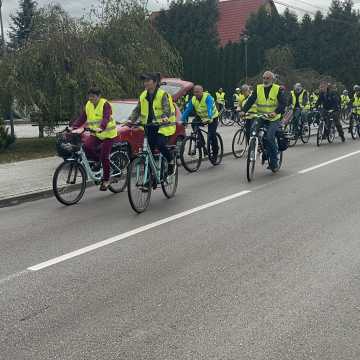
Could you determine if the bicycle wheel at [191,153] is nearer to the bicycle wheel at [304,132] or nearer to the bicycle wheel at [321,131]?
the bicycle wheel at [321,131]

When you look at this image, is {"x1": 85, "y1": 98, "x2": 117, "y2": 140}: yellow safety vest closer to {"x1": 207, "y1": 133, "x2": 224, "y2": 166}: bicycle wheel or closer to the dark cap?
the dark cap

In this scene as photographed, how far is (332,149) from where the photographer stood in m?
15.8

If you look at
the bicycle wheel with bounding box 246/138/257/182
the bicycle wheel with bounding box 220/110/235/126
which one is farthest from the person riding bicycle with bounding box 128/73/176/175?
the bicycle wheel with bounding box 220/110/235/126

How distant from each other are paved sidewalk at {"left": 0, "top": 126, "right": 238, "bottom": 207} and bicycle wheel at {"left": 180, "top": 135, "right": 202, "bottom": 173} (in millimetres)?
2701

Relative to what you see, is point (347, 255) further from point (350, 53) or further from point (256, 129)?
point (350, 53)

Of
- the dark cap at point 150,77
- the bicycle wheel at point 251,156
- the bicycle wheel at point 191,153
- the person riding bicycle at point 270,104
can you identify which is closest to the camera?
the dark cap at point 150,77

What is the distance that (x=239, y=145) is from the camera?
15.3 m

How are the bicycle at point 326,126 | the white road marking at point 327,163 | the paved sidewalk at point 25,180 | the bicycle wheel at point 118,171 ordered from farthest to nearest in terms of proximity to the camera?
the bicycle at point 326,126, the white road marking at point 327,163, the paved sidewalk at point 25,180, the bicycle wheel at point 118,171

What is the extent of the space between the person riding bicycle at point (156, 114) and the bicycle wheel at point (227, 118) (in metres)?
19.9

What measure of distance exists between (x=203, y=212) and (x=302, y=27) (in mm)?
43571

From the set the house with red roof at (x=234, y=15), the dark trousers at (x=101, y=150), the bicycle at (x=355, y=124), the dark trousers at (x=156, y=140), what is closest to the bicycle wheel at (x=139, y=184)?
the dark trousers at (x=156, y=140)

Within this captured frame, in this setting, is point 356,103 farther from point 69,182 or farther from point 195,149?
point 69,182

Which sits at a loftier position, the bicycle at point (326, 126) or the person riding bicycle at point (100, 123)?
the person riding bicycle at point (100, 123)

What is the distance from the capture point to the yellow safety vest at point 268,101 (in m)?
10.7
